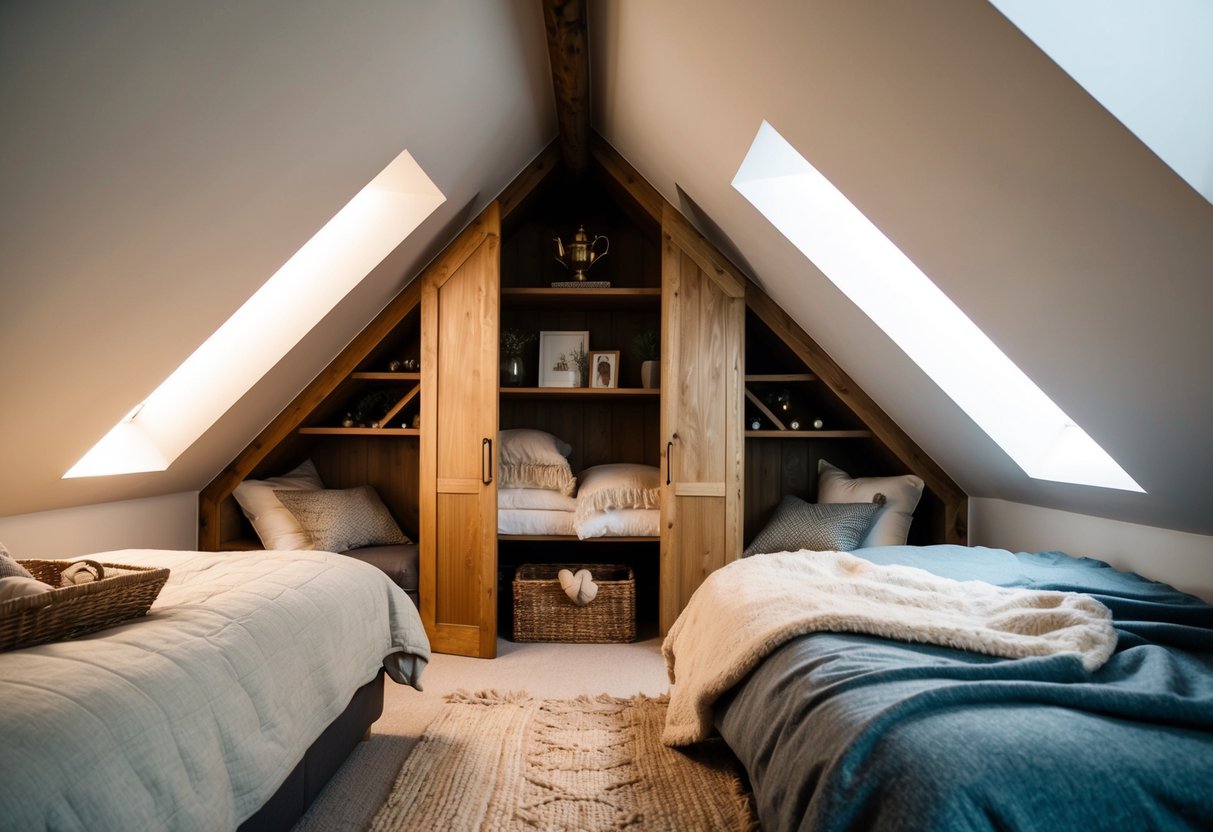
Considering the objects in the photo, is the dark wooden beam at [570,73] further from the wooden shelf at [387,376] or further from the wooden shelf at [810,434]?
the wooden shelf at [810,434]

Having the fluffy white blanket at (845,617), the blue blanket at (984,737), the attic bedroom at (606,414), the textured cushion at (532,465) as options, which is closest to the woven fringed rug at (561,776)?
the attic bedroom at (606,414)

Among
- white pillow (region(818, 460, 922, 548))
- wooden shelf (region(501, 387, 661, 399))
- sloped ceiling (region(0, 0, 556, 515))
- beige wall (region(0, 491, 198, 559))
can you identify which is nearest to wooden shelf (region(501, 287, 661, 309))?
wooden shelf (region(501, 387, 661, 399))

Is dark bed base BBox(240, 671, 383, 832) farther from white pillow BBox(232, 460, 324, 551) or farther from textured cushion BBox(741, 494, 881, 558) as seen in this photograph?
textured cushion BBox(741, 494, 881, 558)

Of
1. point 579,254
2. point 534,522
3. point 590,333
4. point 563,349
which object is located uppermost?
point 579,254

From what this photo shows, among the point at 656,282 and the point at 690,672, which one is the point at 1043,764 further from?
the point at 656,282

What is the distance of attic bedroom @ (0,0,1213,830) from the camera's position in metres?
1.43

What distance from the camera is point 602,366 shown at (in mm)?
4477

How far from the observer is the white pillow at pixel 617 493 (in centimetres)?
404

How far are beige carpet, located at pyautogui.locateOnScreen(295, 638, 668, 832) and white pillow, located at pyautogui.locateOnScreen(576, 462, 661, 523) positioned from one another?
664 mm

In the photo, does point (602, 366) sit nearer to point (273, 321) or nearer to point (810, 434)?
point (810, 434)

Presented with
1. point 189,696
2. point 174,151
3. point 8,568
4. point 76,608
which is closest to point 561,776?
point 189,696

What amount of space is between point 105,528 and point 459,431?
1.50 m

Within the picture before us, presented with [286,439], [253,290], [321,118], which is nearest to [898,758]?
[321,118]

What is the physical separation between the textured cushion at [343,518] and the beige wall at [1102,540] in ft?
9.64
